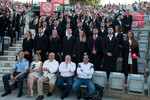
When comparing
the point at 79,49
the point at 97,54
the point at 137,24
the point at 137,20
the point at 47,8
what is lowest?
the point at 97,54

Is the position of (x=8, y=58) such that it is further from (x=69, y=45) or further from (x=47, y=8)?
(x=47, y=8)

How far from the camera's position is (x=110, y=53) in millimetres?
5922

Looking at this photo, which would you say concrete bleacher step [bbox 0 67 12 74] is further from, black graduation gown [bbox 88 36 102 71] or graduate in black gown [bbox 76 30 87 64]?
black graduation gown [bbox 88 36 102 71]

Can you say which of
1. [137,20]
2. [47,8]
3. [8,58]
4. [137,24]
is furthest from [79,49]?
[137,20]

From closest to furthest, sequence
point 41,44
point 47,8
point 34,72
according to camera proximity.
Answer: point 34,72 → point 41,44 → point 47,8

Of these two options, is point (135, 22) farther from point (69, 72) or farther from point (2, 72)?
point (2, 72)

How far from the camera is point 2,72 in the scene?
6879 millimetres

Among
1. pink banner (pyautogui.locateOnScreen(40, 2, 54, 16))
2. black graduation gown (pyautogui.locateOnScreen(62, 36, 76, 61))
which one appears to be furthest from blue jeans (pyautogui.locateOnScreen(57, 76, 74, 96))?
pink banner (pyautogui.locateOnScreen(40, 2, 54, 16))

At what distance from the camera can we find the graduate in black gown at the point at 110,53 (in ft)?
19.5

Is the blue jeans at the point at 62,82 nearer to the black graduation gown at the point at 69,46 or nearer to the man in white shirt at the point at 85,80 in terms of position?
the man in white shirt at the point at 85,80

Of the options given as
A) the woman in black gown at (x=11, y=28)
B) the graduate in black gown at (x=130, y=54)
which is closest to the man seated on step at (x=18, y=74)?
the graduate in black gown at (x=130, y=54)

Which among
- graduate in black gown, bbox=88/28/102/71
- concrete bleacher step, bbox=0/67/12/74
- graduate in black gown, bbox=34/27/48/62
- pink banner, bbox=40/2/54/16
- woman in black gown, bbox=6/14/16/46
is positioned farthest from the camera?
pink banner, bbox=40/2/54/16

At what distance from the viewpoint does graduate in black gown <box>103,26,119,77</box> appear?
5954 mm

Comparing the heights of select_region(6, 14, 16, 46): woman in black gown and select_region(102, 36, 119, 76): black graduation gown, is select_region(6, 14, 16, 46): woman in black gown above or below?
above
